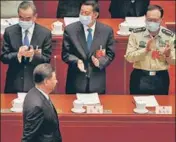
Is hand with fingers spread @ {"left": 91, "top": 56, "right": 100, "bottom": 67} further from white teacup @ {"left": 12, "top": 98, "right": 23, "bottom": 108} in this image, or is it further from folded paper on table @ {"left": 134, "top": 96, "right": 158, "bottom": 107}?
white teacup @ {"left": 12, "top": 98, "right": 23, "bottom": 108}

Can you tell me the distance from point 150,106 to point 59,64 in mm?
1712

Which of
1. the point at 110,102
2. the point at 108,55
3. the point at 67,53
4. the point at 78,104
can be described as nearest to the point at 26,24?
the point at 67,53

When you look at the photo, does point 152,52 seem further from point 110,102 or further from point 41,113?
point 41,113

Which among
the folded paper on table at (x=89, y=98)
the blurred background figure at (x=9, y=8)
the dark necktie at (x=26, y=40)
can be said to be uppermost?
the blurred background figure at (x=9, y=8)

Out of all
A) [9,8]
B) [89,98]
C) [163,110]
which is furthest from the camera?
[9,8]

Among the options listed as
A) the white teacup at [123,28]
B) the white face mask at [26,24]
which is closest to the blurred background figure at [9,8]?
the white teacup at [123,28]

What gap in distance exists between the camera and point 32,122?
5.18 metres

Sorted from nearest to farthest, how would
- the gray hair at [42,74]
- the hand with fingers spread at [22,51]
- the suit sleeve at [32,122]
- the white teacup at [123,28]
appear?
the suit sleeve at [32,122] → the gray hair at [42,74] → the hand with fingers spread at [22,51] → the white teacup at [123,28]

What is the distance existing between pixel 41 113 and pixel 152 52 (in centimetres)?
184

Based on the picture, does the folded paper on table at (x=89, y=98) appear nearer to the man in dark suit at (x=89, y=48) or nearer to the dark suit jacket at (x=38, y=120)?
the man in dark suit at (x=89, y=48)

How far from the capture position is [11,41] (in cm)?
671

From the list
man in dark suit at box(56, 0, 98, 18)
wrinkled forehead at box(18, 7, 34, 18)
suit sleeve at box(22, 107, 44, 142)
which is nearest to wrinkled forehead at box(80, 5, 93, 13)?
wrinkled forehead at box(18, 7, 34, 18)

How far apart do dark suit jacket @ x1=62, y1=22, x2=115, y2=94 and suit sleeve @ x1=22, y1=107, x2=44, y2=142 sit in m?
1.51

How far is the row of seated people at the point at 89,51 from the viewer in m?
6.59
